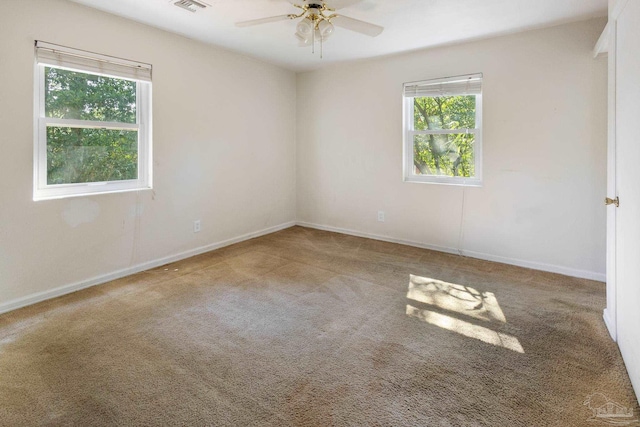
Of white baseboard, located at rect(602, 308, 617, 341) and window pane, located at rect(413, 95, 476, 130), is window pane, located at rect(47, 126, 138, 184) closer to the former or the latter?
window pane, located at rect(413, 95, 476, 130)

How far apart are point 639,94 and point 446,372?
1.65 m

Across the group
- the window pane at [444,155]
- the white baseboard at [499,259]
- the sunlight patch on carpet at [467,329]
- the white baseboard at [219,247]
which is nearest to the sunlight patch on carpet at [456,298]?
the sunlight patch on carpet at [467,329]

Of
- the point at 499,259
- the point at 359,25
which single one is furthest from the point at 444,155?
the point at 359,25

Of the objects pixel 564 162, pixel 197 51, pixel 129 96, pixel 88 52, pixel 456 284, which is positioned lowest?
pixel 456 284

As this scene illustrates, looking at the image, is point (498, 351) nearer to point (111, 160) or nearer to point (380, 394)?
point (380, 394)

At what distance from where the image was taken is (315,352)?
2.03 m

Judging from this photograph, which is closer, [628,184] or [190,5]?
[628,184]

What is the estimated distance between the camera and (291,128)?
5211 millimetres

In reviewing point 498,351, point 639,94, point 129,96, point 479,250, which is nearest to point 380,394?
point 498,351

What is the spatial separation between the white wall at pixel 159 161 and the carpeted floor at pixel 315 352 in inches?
16.4

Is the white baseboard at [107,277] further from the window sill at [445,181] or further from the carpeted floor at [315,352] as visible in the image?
the window sill at [445,181]

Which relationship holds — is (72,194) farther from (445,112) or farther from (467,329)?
(445,112)

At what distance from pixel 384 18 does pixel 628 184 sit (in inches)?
87.4

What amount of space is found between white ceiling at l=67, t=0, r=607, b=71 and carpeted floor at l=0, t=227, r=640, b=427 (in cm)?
231
